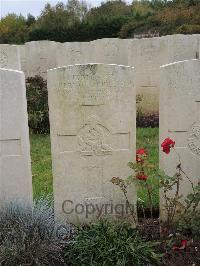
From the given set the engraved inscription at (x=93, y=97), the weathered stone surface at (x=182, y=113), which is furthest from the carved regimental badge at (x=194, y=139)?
the engraved inscription at (x=93, y=97)

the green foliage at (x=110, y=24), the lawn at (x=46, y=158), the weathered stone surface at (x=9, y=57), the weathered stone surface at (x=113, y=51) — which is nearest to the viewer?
the lawn at (x=46, y=158)

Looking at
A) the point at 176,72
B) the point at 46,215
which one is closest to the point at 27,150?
the point at 46,215

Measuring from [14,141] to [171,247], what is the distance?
6.02ft

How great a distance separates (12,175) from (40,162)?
2611mm

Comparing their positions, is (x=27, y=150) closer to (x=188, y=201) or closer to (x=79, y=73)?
(x=79, y=73)

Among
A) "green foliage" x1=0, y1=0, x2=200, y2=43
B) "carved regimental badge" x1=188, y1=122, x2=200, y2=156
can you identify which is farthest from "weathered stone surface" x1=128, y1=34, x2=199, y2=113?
"green foliage" x1=0, y1=0, x2=200, y2=43

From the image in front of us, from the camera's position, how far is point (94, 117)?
431 centimetres

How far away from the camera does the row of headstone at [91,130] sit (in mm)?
4211

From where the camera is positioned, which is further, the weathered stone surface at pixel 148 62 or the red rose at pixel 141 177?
the weathered stone surface at pixel 148 62

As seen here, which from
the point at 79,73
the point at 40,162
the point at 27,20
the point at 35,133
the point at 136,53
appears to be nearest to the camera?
the point at 79,73

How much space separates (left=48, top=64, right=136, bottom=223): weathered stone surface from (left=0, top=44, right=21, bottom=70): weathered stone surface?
5.76 m

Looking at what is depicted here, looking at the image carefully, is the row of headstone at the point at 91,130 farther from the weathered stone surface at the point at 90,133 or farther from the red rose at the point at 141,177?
the red rose at the point at 141,177

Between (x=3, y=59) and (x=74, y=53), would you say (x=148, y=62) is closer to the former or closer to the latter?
(x=74, y=53)

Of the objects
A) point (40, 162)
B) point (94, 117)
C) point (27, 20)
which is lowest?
point (40, 162)
